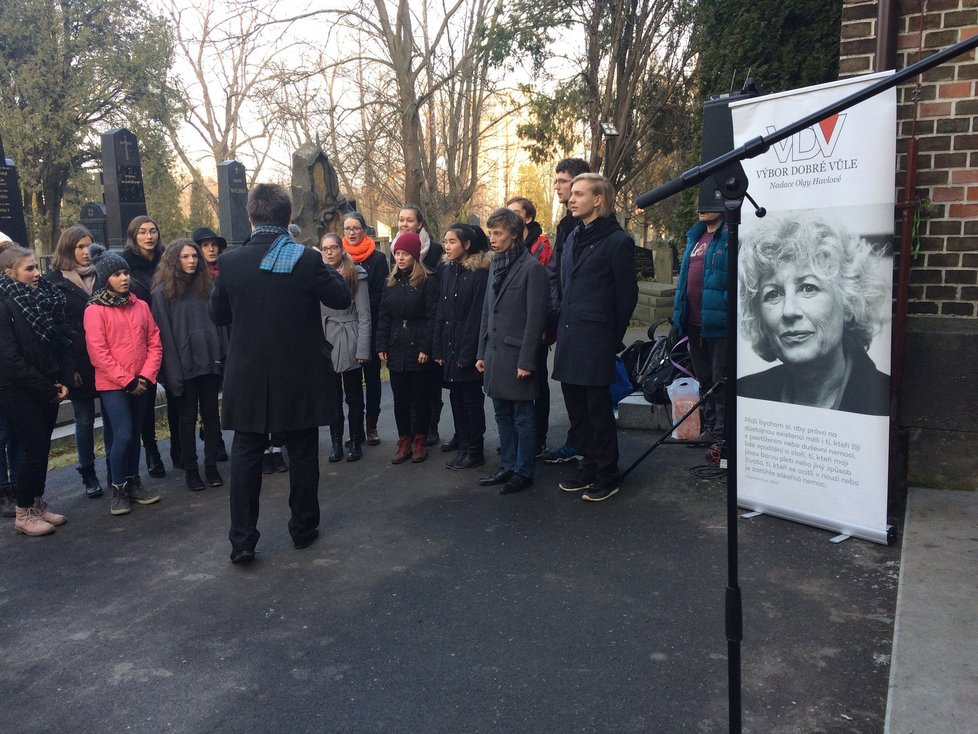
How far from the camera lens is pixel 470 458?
6141 millimetres

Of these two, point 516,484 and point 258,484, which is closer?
point 258,484

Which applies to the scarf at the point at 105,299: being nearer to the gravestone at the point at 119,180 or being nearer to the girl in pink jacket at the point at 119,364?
the girl in pink jacket at the point at 119,364

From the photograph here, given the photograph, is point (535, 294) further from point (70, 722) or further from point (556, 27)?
point (556, 27)

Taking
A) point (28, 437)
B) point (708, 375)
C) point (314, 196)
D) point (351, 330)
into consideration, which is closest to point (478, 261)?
point (351, 330)

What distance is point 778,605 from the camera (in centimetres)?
369

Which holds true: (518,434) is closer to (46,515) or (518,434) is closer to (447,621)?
(447,621)

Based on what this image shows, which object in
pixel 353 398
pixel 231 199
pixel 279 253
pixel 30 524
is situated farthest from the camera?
pixel 231 199

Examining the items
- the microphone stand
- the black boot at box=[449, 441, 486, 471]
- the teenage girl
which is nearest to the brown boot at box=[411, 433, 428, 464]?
the teenage girl

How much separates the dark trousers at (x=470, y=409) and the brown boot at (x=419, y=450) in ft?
1.13

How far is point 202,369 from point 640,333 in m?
10.1

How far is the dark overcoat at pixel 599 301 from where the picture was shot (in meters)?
5.09

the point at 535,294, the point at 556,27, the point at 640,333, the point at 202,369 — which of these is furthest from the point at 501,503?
the point at 556,27

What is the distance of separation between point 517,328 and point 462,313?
663 mm

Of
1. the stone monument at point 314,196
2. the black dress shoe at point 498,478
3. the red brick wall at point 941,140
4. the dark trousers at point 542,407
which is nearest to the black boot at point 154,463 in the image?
the black dress shoe at point 498,478
